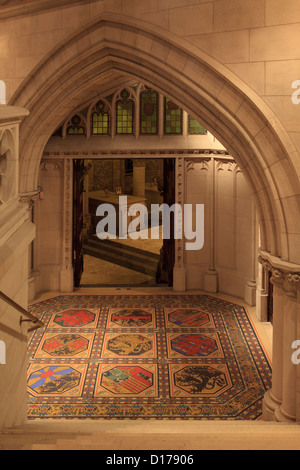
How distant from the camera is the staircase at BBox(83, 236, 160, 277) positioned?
998 cm

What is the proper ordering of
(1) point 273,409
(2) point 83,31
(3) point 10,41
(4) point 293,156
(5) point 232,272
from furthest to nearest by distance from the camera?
(5) point 232,272, (3) point 10,41, (2) point 83,31, (1) point 273,409, (4) point 293,156

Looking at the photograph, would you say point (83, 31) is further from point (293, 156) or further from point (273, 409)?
point (273, 409)

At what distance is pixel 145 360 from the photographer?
19.8 ft

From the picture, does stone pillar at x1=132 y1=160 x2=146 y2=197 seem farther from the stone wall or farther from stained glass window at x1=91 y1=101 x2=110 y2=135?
the stone wall

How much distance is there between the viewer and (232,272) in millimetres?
8227

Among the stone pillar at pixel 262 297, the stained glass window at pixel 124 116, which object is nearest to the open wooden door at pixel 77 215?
the stained glass window at pixel 124 116

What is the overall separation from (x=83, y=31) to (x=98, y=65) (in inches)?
15.4

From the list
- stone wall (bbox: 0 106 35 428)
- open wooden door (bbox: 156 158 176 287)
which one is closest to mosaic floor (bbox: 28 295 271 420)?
open wooden door (bbox: 156 158 176 287)

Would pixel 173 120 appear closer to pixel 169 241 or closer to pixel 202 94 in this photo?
pixel 169 241

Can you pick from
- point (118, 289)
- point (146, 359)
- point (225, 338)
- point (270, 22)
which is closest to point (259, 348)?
point (225, 338)

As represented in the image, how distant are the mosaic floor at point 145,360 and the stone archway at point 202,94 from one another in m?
1.03

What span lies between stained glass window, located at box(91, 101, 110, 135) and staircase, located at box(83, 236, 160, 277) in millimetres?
2739

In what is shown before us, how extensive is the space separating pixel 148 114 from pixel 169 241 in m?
2.11

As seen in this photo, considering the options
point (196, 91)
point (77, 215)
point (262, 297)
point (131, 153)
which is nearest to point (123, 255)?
point (77, 215)
